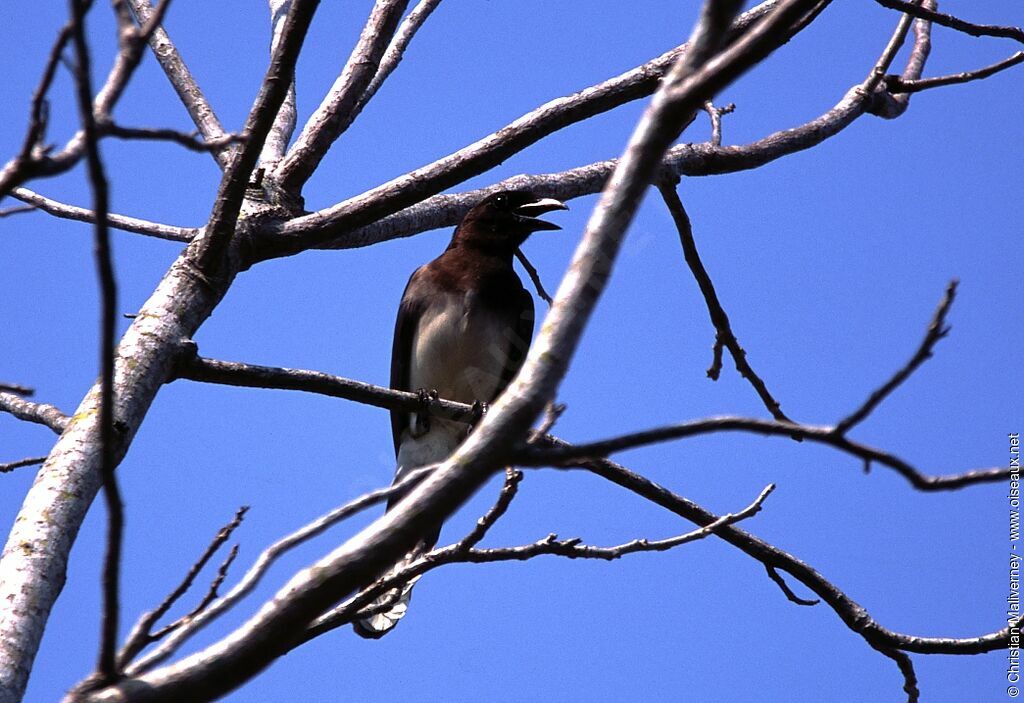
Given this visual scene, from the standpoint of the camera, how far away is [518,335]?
6250 millimetres

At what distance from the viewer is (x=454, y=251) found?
6.61 metres

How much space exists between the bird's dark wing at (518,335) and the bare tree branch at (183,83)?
88.2 inches

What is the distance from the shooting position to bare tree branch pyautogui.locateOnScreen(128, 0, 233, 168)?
446 centimetres

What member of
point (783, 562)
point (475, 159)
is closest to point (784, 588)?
point (783, 562)

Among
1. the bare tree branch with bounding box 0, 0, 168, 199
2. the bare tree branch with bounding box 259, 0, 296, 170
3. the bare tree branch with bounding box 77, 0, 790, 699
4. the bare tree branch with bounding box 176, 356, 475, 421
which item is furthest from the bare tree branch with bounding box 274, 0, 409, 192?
the bare tree branch with bounding box 77, 0, 790, 699

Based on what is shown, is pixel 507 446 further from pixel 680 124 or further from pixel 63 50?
pixel 63 50

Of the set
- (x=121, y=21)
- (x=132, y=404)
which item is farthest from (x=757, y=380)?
(x=121, y=21)

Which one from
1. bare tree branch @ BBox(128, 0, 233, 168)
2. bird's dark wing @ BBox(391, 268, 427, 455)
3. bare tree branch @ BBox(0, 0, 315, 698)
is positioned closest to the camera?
bare tree branch @ BBox(0, 0, 315, 698)

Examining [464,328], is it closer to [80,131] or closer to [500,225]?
[500,225]

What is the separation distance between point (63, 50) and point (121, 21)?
0.16 m

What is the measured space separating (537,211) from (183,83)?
7.21 feet

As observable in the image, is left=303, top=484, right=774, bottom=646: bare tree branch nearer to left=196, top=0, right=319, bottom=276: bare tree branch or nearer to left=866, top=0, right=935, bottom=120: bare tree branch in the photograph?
left=196, top=0, right=319, bottom=276: bare tree branch

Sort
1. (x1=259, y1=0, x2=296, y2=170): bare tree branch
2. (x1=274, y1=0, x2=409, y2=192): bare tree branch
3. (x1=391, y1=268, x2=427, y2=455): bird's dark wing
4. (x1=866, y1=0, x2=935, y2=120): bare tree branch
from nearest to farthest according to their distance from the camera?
(x1=274, y1=0, x2=409, y2=192): bare tree branch < (x1=259, y1=0, x2=296, y2=170): bare tree branch < (x1=866, y1=0, x2=935, y2=120): bare tree branch < (x1=391, y1=268, x2=427, y2=455): bird's dark wing

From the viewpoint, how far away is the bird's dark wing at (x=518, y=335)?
20.4 ft
